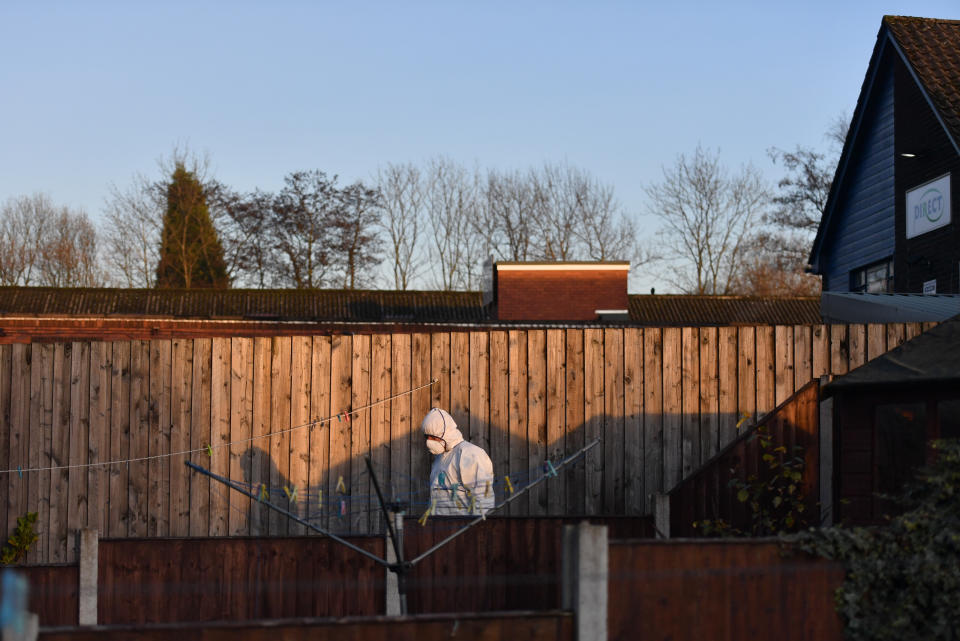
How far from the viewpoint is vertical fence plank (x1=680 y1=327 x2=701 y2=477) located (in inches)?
364

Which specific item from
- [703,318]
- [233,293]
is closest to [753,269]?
[703,318]

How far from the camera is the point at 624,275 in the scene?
29719 mm

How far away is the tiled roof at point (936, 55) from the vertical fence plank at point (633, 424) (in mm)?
8536

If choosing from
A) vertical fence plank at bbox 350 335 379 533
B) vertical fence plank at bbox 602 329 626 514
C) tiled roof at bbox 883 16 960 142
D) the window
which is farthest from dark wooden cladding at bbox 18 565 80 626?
the window

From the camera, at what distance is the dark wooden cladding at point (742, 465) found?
8.27 meters

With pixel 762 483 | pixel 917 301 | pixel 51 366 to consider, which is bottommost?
pixel 762 483

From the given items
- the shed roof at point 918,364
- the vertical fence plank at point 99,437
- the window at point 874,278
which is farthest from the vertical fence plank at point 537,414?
the window at point 874,278

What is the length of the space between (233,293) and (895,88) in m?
18.4

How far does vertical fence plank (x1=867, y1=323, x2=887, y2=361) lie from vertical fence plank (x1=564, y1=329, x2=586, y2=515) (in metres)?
2.47

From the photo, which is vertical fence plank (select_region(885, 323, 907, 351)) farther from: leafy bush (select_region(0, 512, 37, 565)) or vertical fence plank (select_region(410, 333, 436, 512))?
leafy bush (select_region(0, 512, 37, 565))

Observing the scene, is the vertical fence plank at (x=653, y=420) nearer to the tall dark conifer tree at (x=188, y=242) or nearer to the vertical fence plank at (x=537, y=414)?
the vertical fence plank at (x=537, y=414)

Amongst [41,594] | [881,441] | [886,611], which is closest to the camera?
[886,611]

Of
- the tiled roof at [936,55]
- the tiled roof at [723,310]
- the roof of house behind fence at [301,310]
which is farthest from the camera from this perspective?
the tiled roof at [723,310]

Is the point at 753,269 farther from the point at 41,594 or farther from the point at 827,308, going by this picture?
the point at 41,594
